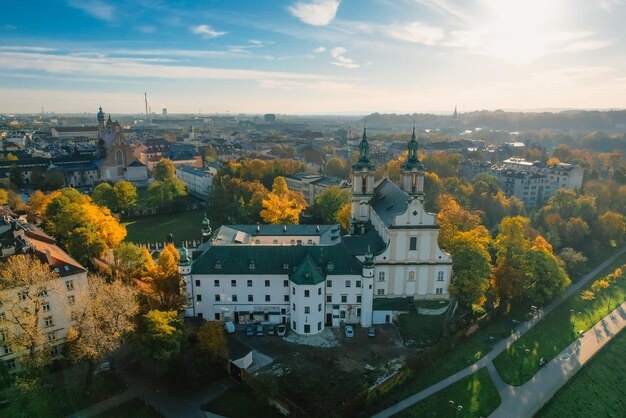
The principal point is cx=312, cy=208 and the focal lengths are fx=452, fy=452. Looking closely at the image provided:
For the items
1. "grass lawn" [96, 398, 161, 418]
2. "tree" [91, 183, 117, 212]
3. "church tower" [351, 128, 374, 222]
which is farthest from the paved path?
"tree" [91, 183, 117, 212]

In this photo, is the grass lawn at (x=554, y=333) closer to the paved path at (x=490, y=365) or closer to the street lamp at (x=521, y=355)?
the street lamp at (x=521, y=355)

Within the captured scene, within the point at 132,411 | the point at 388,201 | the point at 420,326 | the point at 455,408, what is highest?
the point at 388,201

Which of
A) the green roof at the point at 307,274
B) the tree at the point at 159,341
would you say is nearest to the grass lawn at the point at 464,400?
the green roof at the point at 307,274

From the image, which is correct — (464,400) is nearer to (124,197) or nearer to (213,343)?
(213,343)

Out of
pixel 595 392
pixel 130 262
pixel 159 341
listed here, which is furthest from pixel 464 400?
pixel 130 262

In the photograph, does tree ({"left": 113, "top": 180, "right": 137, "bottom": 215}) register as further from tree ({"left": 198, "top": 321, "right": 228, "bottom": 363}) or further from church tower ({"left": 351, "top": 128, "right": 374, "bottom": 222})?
tree ({"left": 198, "top": 321, "right": 228, "bottom": 363})

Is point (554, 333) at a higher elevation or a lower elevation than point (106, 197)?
lower

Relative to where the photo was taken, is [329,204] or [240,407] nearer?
[240,407]

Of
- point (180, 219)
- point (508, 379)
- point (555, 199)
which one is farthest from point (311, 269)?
point (555, 199)
